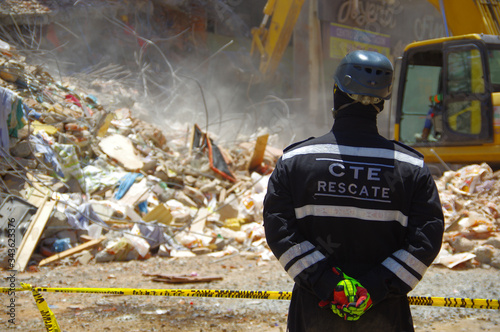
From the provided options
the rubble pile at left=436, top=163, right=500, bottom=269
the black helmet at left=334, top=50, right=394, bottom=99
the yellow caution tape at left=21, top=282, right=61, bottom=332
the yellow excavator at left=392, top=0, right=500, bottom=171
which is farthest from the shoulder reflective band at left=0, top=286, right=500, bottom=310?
the yellow excavator at left=392, top=0, right=500, bottom=171

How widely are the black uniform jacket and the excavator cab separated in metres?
6.05

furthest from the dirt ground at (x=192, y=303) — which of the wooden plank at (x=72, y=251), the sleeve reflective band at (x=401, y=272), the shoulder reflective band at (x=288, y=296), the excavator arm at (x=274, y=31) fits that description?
the excavator arm at (x=274, y=31)

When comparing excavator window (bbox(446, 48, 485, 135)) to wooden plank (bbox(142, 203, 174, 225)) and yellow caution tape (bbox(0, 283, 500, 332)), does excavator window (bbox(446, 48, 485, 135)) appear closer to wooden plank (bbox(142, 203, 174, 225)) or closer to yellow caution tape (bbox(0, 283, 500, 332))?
wooden plank (bbox(142, 203, 174, 225))

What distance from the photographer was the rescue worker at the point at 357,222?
1708 millimetres

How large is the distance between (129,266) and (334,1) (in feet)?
37.2

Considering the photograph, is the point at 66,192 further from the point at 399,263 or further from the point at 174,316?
the point at 399,263

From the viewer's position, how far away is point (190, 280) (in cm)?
514

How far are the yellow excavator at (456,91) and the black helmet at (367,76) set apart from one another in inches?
234

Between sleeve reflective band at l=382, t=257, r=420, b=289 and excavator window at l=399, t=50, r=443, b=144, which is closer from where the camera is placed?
sleeve reflective band at l=382, t=257, r=420, b=289

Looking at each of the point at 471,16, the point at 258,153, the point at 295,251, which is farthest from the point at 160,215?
the point at 471,16

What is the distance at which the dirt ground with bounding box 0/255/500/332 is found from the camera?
384 centimetres

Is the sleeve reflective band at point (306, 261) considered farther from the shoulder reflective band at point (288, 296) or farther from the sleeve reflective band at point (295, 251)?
the shoulder reflective band at point (288, 296)

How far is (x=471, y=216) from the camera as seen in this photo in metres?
6.13

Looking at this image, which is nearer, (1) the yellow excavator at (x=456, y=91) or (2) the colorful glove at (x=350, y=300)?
(2) the colorful glove at (x=350, y=300)
